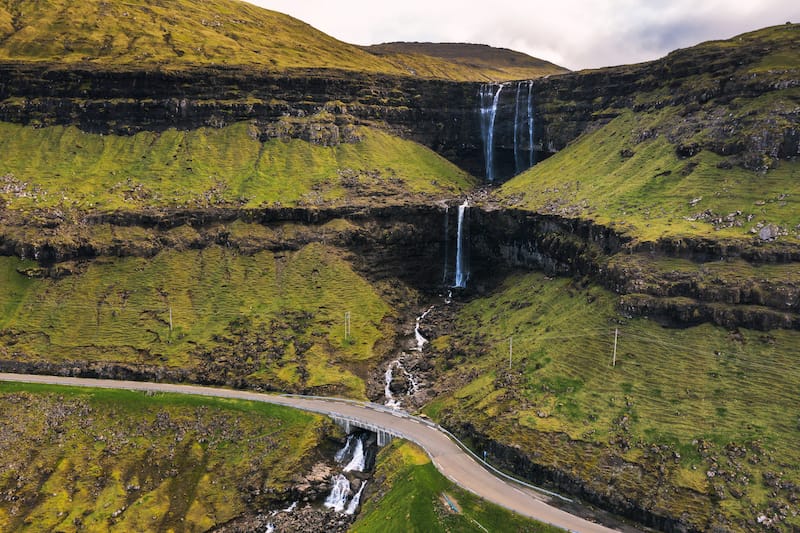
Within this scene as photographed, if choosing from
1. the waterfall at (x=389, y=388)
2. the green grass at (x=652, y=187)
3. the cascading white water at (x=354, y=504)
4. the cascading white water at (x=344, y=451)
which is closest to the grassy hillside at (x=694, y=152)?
the green grass at (x=652, y=187)

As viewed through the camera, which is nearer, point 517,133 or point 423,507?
point 423,507

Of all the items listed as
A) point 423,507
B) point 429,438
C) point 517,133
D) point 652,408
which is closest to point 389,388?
point 429,438

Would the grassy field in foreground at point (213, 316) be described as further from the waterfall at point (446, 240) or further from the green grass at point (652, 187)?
the green grass at point (652, 187)

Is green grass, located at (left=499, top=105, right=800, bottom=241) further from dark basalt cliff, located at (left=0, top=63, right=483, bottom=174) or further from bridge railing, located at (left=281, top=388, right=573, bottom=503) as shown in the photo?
dark basalt cliff, located at (left=0, top=63, right=483, bottom=174)

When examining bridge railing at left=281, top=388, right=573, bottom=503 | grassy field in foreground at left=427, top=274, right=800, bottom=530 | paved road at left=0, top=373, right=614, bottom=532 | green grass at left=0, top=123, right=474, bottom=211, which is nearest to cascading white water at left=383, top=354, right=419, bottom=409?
bridge railing at left=281, top=388, right=573, bottom=503

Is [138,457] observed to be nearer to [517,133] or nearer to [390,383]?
[390,383]
